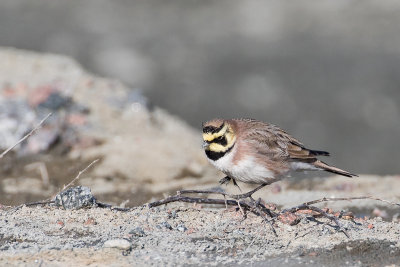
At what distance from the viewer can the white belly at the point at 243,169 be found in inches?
224

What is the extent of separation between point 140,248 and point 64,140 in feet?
16.0

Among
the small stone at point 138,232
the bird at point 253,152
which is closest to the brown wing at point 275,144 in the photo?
the bird at point 253,152

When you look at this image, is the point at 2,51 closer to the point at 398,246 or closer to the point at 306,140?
the point at 306,140

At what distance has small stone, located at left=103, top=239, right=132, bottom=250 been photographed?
4.80 meters

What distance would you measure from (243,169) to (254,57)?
36.5 feet

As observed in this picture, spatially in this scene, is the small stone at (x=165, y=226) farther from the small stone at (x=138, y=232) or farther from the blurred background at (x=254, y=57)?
the blurred background at (x=254, y=57)

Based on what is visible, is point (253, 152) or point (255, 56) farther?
point (255, 56)

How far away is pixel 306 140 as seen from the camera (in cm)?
1341

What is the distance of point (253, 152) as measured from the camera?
5852 mm

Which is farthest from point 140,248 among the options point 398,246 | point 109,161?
point 109,161

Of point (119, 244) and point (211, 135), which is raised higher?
point (211, 135)

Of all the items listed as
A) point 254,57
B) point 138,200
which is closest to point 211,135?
point 138,200

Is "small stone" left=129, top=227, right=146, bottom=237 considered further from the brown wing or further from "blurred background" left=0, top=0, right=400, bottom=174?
"blurred background" left=0, top=0, right=400, bottom=174

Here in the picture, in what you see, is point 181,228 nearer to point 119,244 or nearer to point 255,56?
point 119,244
